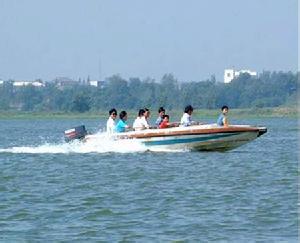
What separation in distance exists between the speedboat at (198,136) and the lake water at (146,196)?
300 mm

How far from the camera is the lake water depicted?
56.4ft

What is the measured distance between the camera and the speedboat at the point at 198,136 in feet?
98.6

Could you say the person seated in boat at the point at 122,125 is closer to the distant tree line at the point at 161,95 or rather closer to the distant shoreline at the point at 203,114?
the distant shoreline at the point at 203,114

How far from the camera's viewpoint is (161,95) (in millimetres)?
154000

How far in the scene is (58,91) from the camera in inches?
6550

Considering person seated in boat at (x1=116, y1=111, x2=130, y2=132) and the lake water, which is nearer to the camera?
the lake water

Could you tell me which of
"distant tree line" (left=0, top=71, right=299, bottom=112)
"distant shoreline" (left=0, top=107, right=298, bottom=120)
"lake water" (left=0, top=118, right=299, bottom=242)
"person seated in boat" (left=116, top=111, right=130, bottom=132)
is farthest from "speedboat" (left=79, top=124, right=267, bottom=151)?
"distant tree line" (left=0, top=71, right=299, bottom=112)

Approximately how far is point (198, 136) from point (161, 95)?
124 meters

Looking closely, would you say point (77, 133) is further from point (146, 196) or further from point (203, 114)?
point (203, 114)

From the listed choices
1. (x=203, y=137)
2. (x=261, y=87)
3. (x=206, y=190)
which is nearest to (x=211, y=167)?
(x=203, y=137)

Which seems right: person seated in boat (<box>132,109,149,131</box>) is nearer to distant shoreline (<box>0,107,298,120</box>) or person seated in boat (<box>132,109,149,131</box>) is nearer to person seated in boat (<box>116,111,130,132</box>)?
person seated in boat (<box>116,111,130,132</box>)

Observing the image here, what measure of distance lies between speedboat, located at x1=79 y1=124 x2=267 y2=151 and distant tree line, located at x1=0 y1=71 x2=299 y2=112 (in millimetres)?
106844

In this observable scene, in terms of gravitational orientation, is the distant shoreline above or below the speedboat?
below

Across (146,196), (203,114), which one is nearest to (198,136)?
(146,196)
